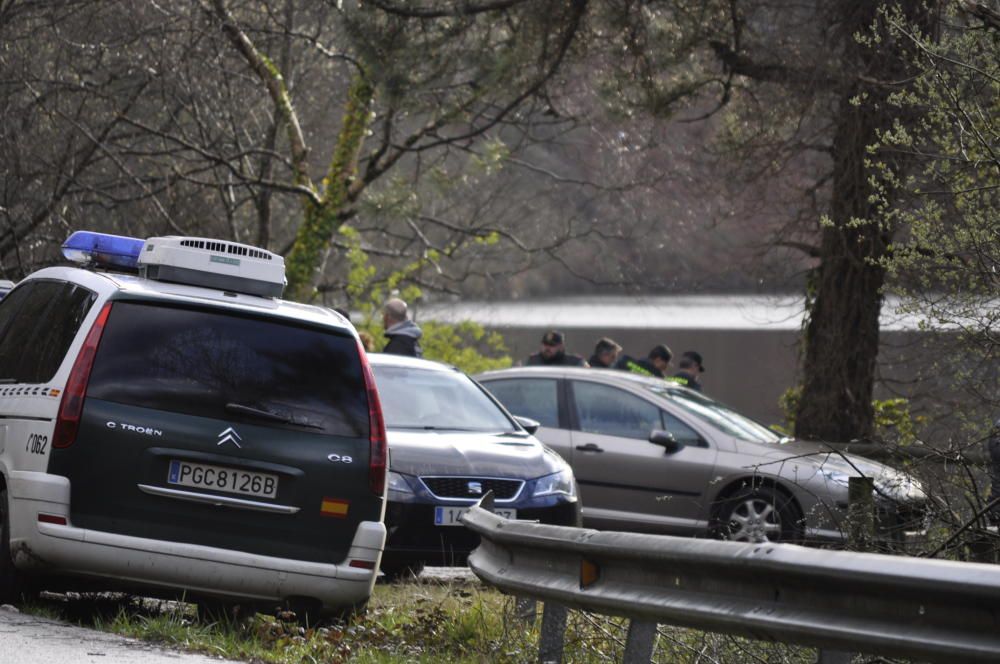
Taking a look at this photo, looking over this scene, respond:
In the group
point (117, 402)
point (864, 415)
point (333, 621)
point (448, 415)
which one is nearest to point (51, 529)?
point (117, 402)

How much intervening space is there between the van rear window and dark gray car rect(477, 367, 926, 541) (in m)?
5.48

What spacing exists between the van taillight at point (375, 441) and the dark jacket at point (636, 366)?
10281 mm

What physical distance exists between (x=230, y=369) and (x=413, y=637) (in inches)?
60.6

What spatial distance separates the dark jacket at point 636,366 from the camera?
58.1 feet

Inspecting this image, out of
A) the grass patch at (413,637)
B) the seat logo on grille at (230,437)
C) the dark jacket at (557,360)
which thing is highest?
the dark jacket at (557,360)

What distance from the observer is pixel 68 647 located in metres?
5.99

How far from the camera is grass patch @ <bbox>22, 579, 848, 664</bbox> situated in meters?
6.28

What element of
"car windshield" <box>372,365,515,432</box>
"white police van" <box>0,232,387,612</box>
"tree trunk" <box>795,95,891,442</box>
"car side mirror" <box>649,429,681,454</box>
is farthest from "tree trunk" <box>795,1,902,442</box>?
"white police van" <box>0,232,387,612</box>

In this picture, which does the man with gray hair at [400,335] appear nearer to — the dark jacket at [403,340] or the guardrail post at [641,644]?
the dark jacket at [403,340]

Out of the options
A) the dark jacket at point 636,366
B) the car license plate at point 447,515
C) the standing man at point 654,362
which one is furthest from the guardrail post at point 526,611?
the standing man at point 654,362

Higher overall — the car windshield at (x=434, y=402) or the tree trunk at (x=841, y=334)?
the tree trunk at (x=841, y=334)

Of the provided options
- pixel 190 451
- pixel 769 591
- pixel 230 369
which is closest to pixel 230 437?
pixel 190 451

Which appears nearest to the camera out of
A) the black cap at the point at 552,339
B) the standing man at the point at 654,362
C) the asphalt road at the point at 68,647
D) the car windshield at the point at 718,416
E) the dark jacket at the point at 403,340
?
the asphalt road at the point at 68,647

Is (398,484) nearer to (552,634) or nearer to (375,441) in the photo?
(375,441)
